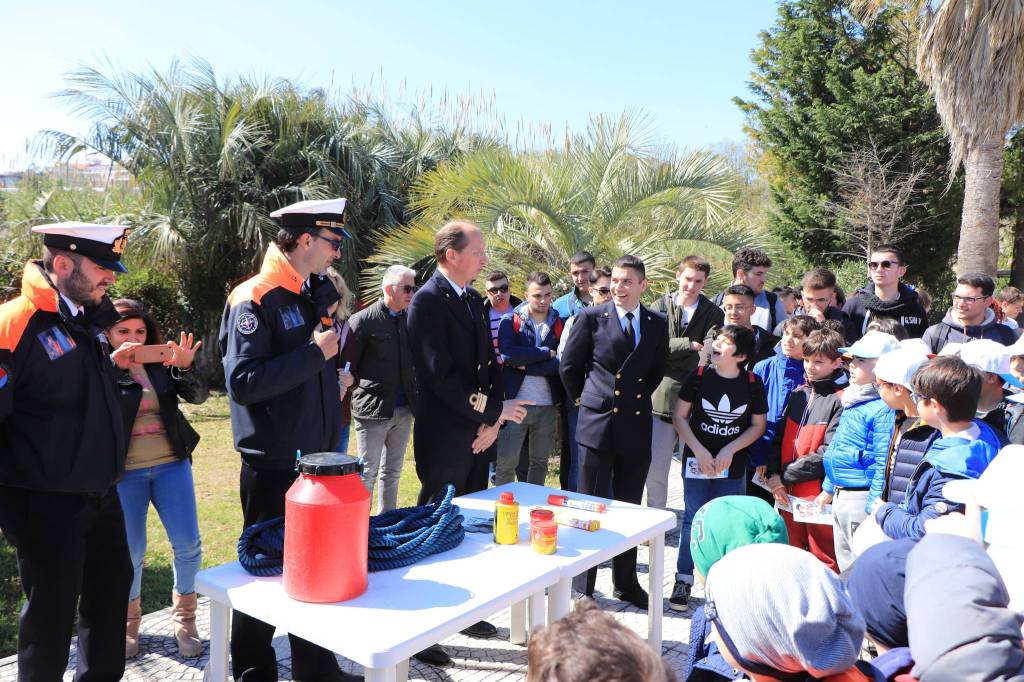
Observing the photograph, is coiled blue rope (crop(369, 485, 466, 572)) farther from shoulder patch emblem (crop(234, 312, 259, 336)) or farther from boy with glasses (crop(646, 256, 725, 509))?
boy with glasses (crop(646, 256, 725, 509))

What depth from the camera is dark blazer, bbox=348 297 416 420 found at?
17.5ft

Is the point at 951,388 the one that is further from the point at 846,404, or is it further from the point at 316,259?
the point at 316,259

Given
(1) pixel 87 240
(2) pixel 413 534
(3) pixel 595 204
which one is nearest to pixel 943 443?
(2) pixel 413 534

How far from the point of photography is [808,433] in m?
4.32

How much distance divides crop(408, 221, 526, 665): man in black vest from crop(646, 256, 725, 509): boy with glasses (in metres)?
1.67

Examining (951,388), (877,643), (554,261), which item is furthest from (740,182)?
(877,643)

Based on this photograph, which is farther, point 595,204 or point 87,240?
point 595,204

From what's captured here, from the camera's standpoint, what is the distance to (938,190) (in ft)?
62.4

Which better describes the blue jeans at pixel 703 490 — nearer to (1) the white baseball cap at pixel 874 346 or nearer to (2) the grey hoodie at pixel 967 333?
(1) the white baseball cap at pixel 874 346

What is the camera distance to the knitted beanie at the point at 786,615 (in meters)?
1.45

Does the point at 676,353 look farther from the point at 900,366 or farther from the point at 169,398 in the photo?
the point at 169,398

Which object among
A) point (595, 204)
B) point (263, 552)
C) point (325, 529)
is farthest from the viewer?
point (595, 204)

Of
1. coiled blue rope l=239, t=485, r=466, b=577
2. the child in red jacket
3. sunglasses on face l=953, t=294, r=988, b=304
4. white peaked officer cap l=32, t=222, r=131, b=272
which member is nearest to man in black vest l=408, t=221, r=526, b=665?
coiled blue rope l=239, t=485, r=466, b=577

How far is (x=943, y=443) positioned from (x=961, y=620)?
57.7 inches
